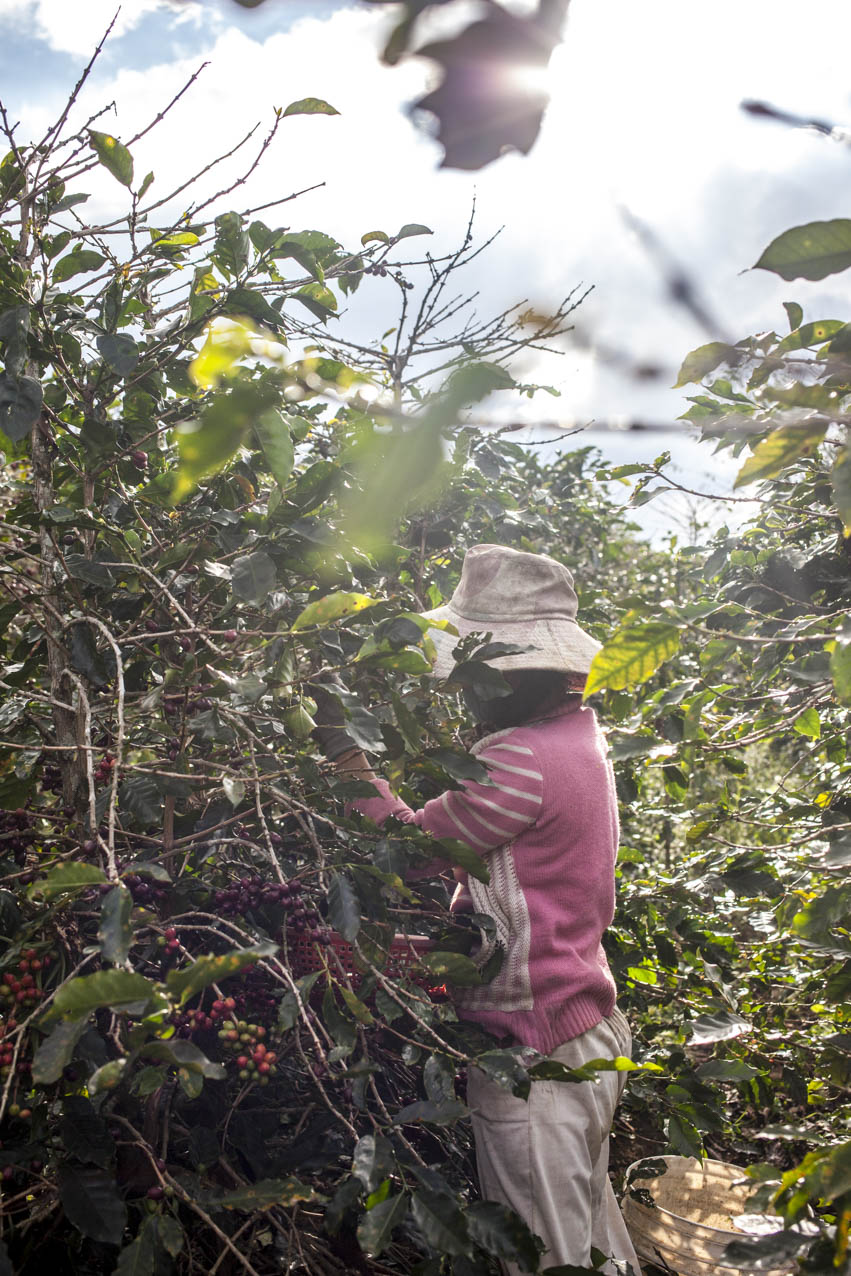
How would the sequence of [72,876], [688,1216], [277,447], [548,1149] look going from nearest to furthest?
[72,876] → [277,447] → [548,1149] → [688,1216]

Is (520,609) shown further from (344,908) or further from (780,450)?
(780,450)

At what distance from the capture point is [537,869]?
5.47 ft

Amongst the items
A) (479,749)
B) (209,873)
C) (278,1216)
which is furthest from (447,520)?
(278,1216)

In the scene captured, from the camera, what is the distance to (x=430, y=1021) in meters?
1.48

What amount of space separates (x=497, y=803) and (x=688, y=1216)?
1.65 metres

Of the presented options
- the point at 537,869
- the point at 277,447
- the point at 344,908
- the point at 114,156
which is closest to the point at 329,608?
the point at 277,447

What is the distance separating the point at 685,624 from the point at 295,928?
90cm

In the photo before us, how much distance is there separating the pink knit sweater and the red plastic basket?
0.11 meters

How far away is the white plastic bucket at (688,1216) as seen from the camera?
6.79 ft

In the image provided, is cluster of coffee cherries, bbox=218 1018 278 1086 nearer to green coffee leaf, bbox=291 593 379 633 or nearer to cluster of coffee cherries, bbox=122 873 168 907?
cluster of coffee cherries, bbox=122 873 168 907

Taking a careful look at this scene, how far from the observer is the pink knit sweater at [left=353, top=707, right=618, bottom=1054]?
5.33 feet

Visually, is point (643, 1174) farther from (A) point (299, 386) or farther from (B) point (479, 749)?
(A) point (299, 386)

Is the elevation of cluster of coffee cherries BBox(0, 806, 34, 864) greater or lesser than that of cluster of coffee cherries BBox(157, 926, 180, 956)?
greater

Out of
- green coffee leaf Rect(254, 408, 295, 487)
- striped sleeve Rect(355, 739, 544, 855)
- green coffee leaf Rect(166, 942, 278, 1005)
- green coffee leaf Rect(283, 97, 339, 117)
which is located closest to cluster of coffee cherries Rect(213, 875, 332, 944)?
striped sleeve Rect(355, 739, 544, 855)
